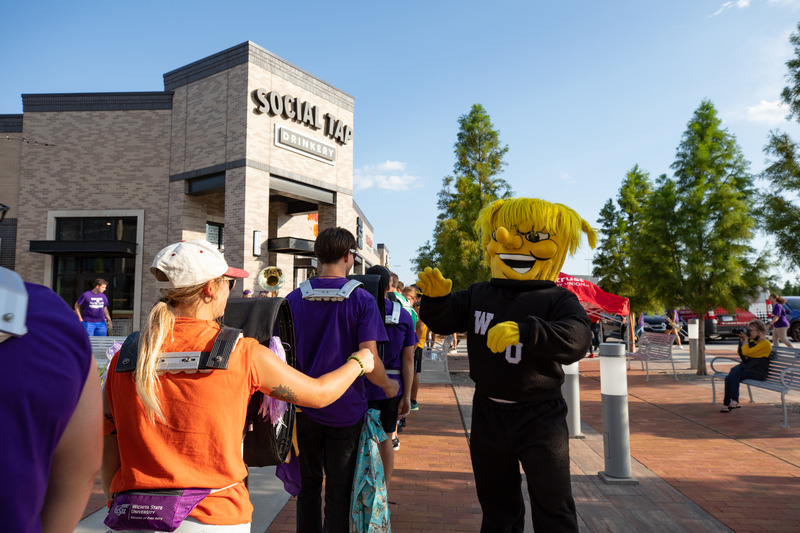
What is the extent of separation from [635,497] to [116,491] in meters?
3.76

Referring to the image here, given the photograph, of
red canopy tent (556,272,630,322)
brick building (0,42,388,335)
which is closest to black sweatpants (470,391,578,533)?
red canopy tent (556,272,630,322)

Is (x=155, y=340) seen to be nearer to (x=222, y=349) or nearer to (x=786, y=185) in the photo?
(x=222, y=349)

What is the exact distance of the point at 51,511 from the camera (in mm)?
898

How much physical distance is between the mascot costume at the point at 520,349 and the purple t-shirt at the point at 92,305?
10806 mm

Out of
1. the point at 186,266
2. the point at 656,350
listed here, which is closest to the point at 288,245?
the point at 656,350

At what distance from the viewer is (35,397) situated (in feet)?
2.59

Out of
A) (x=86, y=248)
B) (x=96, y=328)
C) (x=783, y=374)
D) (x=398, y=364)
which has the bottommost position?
(x=783, y=374)

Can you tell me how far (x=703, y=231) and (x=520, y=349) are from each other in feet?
35.8

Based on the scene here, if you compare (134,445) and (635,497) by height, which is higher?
(134,445)

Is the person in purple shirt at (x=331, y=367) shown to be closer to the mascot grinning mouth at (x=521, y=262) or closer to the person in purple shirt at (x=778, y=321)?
the mascot grinning mouth at (x=521, y=262)

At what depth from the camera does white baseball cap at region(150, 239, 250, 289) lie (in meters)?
1.68

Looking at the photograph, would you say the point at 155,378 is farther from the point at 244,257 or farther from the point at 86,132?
the point at 86,132

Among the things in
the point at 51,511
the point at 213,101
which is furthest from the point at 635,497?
the point at 213,101

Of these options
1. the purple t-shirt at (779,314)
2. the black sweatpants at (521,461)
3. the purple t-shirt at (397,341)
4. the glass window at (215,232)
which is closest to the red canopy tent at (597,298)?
the purple t-shirt at (779,314)
